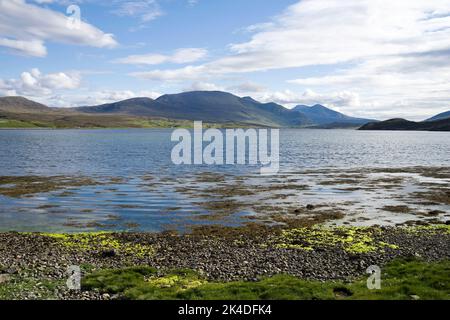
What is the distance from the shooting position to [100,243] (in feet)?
104

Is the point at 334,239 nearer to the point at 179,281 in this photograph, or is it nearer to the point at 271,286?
the point at 271,286

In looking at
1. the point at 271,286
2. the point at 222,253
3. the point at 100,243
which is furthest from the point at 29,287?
the point at 222,253

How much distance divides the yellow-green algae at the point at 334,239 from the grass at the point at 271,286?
20.7 feet

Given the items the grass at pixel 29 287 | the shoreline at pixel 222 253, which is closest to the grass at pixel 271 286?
the shoreline at pixel 222 253

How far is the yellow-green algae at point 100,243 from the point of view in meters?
29.5

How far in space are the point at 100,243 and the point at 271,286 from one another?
16620 millimetres

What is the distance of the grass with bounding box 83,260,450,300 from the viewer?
1898 centimetres

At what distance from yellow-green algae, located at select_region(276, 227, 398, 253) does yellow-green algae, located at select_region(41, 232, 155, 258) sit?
1045cm

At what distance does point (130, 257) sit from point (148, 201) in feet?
77.4

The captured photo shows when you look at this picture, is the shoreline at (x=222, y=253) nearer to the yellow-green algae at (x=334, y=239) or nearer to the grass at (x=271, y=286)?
the yellow-green algae at (x=334, y=239)

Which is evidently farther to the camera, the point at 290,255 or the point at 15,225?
the point at 15,225

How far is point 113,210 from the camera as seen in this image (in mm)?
45969
